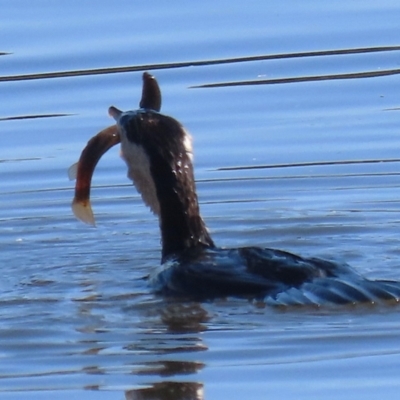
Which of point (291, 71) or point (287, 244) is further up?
point (291, 71)

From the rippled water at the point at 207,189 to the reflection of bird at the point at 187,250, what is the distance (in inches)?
5.0

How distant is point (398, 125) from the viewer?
43.1 feet

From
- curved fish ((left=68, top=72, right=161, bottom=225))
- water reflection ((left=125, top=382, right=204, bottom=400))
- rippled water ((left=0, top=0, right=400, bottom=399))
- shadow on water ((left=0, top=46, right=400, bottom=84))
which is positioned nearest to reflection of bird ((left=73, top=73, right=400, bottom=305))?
curved fish ((left=68, top=72, right=161, bottom=225))

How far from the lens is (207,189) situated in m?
12.1

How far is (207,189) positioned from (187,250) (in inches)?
102

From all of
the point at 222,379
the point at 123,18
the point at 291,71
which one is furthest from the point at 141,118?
the point at 123,18

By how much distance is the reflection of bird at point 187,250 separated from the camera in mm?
8688

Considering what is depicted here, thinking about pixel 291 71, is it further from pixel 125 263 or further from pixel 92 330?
pixel 92 330

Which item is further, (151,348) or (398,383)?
(151,348)

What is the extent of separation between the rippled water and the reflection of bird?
127mm

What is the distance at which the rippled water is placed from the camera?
7.68 m

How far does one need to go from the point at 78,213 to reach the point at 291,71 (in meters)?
5.24

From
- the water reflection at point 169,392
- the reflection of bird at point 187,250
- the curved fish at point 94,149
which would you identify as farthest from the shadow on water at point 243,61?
the water reflection at point 169,392

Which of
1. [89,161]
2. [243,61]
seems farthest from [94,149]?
[243,61]
